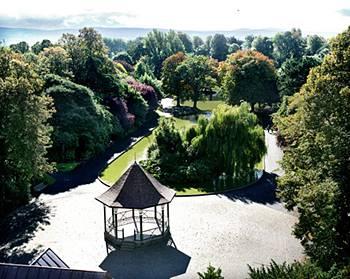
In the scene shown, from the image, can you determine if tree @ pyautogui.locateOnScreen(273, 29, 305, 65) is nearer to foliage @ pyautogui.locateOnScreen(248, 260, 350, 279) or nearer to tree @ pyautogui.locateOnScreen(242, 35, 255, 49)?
tree @ pyautogui.locateOnScreen(242, 35, 255, 49)

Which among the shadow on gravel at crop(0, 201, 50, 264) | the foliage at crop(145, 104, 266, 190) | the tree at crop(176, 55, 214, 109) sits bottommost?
the shadow on gravel at crop(0, 201, 50, 264)

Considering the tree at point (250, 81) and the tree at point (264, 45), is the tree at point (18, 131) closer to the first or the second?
the tree at point (250, 81)

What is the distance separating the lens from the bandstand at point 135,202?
2305cm

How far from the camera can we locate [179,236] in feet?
80.3

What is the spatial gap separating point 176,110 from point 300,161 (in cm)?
3952

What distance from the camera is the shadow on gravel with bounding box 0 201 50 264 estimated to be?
2239 cm

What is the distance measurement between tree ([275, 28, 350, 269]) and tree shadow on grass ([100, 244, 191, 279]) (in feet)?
20.6

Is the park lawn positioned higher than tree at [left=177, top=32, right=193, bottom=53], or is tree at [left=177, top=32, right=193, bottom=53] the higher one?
tree at [left=177, top=32, right=193, bottom=53]

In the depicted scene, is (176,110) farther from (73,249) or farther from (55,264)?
(55,264)

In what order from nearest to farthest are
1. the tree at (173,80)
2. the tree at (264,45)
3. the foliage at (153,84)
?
the tree at (173,80) < the foliage at (153,84) < the tree at (264,45)

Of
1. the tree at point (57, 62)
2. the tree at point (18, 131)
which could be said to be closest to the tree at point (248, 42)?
the tree at point (57, 62)

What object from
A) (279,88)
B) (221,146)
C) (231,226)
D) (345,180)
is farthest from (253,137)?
(279,88)

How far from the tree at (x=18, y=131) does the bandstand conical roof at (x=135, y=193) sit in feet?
19.0

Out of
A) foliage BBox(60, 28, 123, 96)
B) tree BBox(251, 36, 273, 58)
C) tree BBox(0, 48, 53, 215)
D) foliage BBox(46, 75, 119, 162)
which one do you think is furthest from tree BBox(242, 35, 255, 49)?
tree BBox(0, 48, 53, 215)
